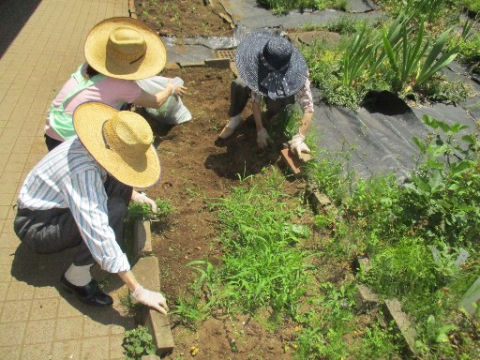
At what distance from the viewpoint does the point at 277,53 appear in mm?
3059

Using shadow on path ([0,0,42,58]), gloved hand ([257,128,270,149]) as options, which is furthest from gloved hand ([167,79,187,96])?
shadow on path ([0,0,42,58])

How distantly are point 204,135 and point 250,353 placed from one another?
2.03 m

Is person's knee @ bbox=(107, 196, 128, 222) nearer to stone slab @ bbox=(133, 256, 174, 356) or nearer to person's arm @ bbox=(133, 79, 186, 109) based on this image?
stone slab @ bbox=(133, 256, 174, 356)

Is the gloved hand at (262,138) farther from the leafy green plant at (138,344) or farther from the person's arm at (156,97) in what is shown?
the leafy green plant at (138,344)

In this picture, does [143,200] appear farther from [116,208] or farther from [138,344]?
[138,344]

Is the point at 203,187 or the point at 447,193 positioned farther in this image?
the point at 203,187

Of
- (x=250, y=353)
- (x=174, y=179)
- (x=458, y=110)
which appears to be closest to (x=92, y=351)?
(x=250, y=353)

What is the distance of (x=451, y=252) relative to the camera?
2.78 meters

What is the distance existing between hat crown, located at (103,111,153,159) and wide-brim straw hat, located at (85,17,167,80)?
2.55 ft

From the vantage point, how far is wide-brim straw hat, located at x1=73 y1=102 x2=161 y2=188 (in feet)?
6.39

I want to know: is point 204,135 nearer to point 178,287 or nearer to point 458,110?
point 178,287

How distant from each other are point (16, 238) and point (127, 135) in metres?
1.40

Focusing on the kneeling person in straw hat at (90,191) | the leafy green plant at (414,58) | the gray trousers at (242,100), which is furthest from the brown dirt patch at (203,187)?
the leafy green plant at (414,58)

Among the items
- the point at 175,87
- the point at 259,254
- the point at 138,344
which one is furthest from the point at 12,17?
the point at 138,344
